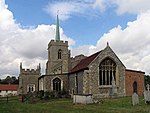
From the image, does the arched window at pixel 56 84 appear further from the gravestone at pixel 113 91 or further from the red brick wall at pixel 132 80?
the red brick wall at pixel 132 80

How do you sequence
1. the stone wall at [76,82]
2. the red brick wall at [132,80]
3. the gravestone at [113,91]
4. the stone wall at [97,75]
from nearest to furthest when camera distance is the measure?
the gravestone at [113,91] → the stone wall at [97,75] → the stone wall at [76,82] → the red brick wall at [132,80]

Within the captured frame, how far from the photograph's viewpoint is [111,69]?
140 feet

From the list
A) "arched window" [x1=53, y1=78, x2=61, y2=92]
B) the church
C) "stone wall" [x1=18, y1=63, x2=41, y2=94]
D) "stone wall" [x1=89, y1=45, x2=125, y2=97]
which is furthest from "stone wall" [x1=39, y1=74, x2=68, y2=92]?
"stone wall" [x1=18, y1=63, x2=41, y2=94]

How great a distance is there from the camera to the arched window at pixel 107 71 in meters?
42.1

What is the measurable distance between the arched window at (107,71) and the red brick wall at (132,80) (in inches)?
103

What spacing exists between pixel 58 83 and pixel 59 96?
6.21 metres

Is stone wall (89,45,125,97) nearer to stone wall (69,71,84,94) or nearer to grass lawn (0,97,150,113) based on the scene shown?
stone wall (69,71,84,94)

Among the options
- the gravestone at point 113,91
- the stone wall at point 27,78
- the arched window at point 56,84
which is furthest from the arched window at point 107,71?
the stone wall at point 27,78

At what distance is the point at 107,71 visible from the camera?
1674 inches

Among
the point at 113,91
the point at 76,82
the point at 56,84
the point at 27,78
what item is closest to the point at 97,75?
the point at 113,91

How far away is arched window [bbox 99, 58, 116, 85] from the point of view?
42.1 metres

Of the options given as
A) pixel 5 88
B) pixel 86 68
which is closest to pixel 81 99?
pixel 86 68

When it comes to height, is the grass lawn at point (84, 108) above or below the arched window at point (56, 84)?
below

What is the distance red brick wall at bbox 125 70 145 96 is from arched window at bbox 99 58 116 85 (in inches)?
103
